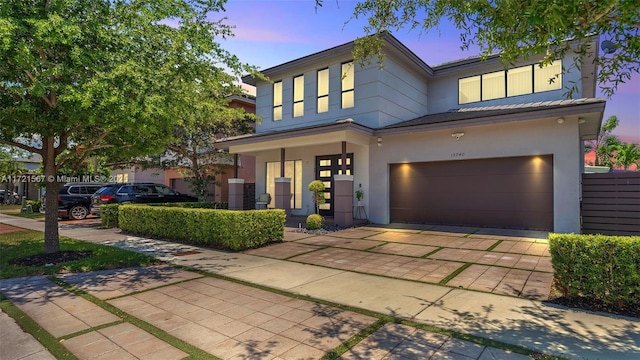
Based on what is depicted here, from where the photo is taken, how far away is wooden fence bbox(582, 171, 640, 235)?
10.4 m

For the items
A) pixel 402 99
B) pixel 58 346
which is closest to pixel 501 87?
pixel 402 99

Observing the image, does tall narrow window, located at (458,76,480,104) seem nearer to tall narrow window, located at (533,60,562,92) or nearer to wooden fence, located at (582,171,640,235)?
tall narrow window, located at (533,60,562,92)

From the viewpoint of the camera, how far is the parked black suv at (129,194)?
16.1 metres

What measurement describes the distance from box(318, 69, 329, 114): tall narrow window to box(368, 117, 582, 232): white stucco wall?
310 centimetres

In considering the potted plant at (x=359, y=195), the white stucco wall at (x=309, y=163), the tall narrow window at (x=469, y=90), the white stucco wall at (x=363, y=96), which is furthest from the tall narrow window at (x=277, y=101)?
the tall narrow window at (x=469, y=90)

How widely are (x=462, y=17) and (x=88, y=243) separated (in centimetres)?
1124

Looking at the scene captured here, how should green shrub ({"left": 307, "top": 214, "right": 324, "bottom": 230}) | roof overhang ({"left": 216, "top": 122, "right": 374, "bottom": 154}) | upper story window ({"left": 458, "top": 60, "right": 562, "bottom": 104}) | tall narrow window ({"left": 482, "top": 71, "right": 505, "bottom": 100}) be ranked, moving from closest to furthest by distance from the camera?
1. green shrub ({"left": 307, "top": 214, "right": 324, "bottom": 230})
2. roof overhang ({"left": 216, "top": 122, "right": 374, "bottom": 154})
3. upper story window ({"left": 458, "top": 60, "right": 562, "bottom": 104})
4. tall narrow window ({"left": 482, "top": 71, "right": 505, "bottom": 100})

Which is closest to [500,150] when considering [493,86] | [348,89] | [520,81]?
[520,81]

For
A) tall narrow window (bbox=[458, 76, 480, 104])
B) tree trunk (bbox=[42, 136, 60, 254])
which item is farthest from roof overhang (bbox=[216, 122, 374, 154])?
tree trunk (bbox=[42, 136, 60, 254])

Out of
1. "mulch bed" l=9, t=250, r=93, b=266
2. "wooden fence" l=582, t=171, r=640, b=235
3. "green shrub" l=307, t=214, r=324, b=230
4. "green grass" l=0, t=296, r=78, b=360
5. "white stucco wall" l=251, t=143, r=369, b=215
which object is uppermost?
"white stucco wall" l=251, t=143, r=369, b=215

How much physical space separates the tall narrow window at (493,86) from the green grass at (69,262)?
14.6m

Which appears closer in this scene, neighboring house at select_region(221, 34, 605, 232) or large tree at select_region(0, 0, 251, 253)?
large tree at select_region(0, 0, 251, 253)

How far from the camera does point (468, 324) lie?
407 cm

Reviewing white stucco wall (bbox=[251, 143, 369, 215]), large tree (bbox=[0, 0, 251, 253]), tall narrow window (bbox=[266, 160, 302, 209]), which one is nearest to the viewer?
large tree (bbox=[0, 0, 251, 253])
